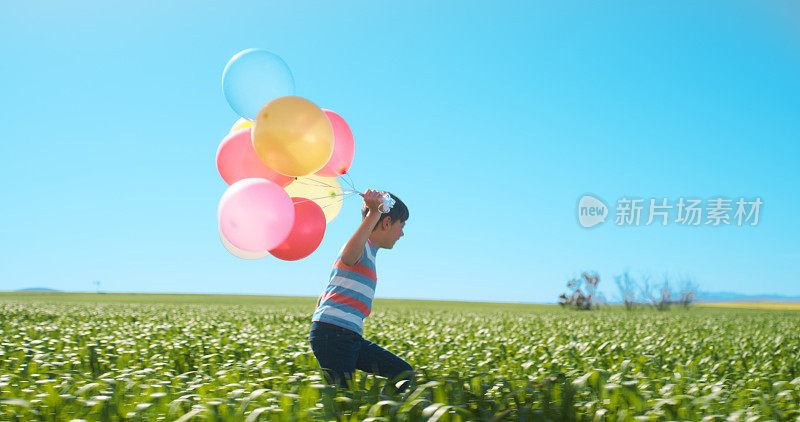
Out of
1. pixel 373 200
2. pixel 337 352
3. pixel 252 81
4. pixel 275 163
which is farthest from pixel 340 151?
pixel 337 352

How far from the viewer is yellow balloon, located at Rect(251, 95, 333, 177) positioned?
4.29 m

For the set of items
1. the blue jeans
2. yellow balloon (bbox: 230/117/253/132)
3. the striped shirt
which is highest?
yellow balloon (bbox: 230/117/253/132)

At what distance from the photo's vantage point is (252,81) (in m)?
4.93

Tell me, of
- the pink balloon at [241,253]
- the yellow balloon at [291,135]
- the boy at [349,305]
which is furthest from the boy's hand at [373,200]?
the pink balloon at [241,253]

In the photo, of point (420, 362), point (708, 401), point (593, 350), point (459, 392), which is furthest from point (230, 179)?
point (593, 350)

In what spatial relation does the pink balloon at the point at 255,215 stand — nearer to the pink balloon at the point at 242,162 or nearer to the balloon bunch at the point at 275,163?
the balloon bunch at the point at 275,163

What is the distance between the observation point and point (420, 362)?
6.85m

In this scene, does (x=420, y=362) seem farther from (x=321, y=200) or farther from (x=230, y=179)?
(x=230, y=179)

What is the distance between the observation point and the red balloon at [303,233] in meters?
4.70

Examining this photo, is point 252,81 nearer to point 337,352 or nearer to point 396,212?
point 396,212

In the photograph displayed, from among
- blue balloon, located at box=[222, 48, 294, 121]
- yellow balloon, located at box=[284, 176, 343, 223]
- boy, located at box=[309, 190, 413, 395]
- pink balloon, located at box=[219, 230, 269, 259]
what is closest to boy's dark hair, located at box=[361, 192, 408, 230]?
boy, located at box=[309, 190, 413, 395]

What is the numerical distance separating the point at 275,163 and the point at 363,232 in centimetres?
111

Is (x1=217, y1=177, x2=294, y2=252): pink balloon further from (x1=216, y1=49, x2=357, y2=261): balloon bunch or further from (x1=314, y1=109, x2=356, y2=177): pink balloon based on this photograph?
(x1=314, y1=109, x2=356, y2=177): pink balloon

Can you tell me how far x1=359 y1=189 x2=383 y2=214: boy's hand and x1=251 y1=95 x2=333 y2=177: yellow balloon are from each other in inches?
30.8
